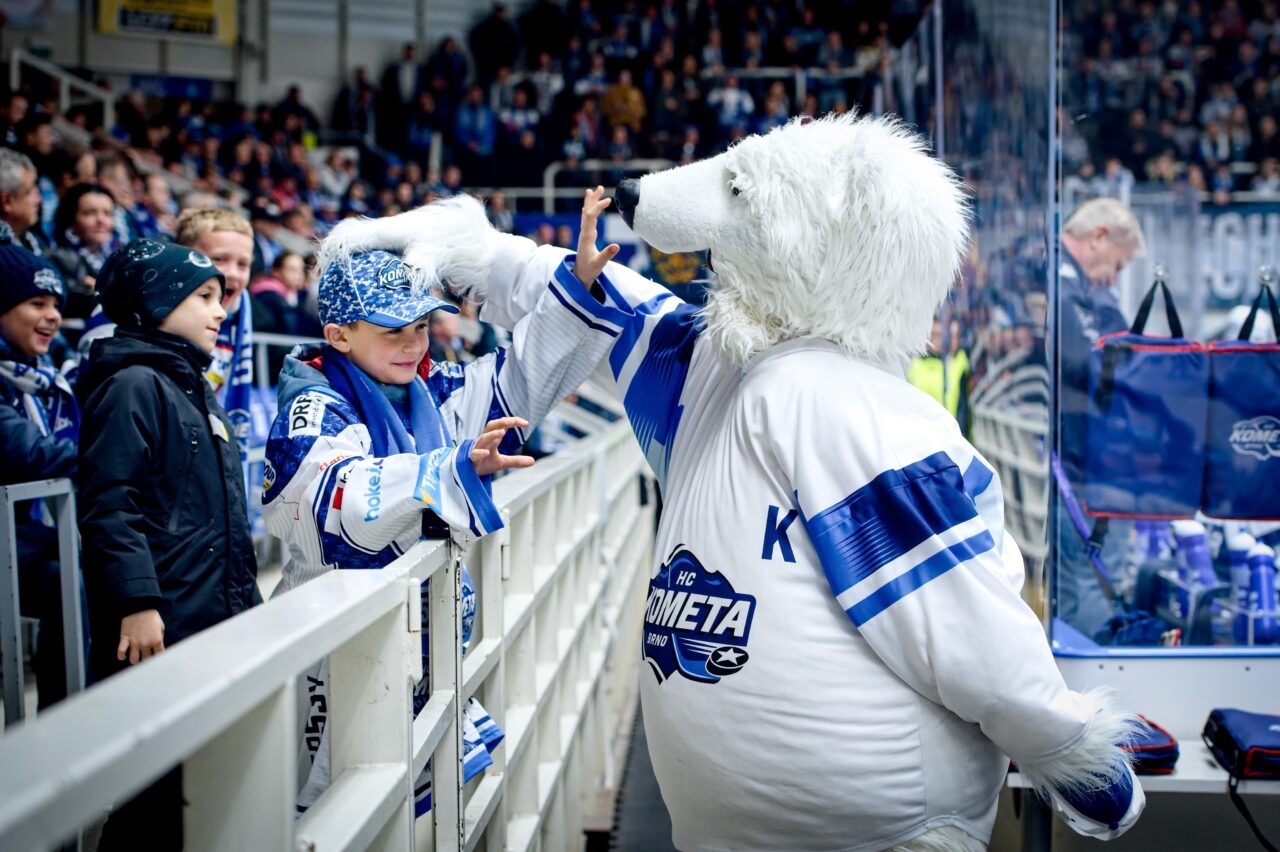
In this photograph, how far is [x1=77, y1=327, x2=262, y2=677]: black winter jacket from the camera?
74.4 inches

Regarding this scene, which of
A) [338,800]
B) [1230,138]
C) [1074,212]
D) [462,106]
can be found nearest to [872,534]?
[338,800]

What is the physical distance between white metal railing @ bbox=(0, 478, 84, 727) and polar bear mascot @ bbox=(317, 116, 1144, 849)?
1386mm

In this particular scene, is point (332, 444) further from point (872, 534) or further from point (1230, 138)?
point (1230, 138)

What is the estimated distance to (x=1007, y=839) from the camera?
2570 millimetres

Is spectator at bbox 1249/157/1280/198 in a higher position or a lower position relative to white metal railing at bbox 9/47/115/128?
lower

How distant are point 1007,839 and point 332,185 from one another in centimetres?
1107

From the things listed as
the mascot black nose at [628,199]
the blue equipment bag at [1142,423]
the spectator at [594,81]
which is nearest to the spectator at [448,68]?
the spectator at [594,81]

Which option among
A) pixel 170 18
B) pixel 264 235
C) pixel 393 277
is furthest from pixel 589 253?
pixel 170 18

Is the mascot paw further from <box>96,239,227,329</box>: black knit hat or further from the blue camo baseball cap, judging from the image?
<box>96,239,227,329</box>: black knit hat

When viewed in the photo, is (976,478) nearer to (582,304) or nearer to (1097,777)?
(1097,777)

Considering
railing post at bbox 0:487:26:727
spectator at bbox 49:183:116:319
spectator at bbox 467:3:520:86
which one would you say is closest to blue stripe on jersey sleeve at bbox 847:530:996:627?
railing post at bbox 0:487:26:727

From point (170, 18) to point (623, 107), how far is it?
5.33 m

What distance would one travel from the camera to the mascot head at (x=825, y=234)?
1607mm

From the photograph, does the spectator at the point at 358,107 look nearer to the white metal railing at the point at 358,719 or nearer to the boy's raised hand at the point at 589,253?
the white metal railing at the point at 358,719
